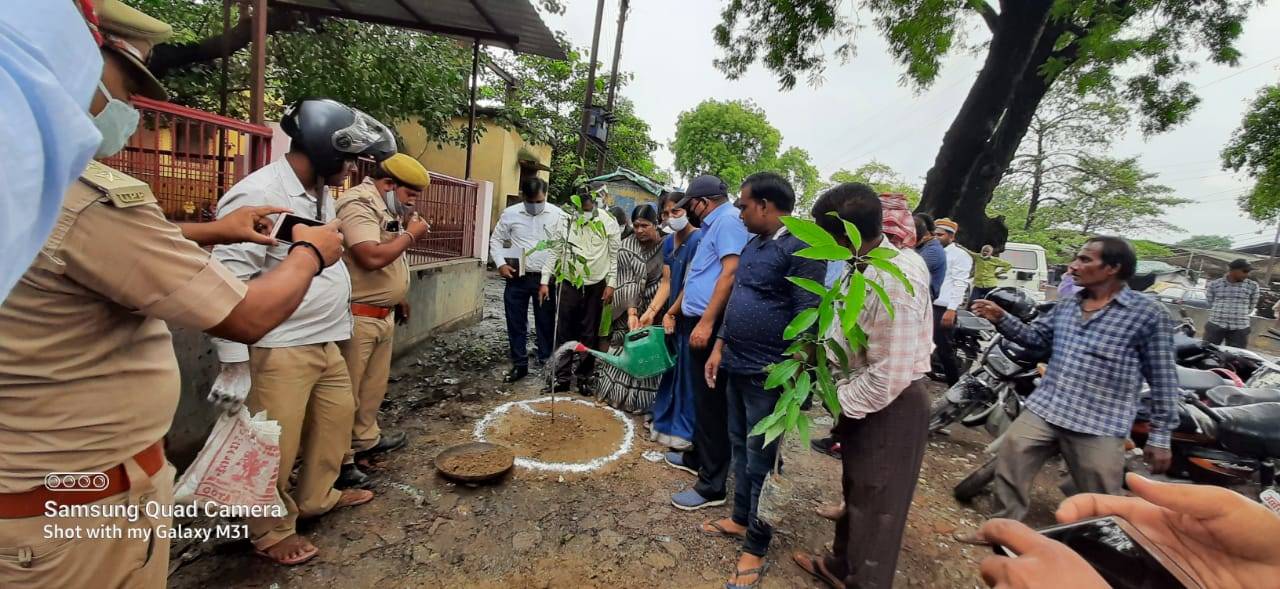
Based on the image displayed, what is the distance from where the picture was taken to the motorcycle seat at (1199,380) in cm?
359

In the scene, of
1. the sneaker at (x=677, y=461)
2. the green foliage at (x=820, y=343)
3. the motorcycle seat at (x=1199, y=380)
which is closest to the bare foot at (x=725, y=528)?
the sneaker at (x=677, y=461)

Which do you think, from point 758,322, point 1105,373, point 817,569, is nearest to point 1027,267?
point 1105,373

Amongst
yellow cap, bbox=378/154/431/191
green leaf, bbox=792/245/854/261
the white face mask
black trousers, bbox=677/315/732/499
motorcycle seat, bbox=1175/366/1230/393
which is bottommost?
black trousers, bbox=677/315/732/499

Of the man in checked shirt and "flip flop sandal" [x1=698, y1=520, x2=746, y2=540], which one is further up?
the man in checked shirt

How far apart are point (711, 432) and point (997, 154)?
8743 millimetres

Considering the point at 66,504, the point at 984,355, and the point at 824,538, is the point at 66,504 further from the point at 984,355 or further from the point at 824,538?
the point at 984,355

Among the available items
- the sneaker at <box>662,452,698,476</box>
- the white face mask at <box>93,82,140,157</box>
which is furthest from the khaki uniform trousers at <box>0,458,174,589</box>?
the sneaker at <box>662,452,698,476</box>

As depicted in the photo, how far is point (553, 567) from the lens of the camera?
2502 millimetres

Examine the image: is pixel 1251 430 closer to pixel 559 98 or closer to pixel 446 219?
pixel 446 219

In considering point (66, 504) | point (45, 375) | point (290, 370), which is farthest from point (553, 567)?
point (45, 375)

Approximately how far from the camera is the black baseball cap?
3391 mm

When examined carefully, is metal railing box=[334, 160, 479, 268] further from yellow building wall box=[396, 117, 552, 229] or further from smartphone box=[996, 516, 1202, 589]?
smartphone box=[996, 516, 1202, 589]

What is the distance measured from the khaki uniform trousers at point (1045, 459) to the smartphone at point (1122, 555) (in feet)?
6.93

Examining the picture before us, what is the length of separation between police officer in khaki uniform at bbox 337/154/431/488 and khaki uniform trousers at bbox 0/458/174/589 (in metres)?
1.51
